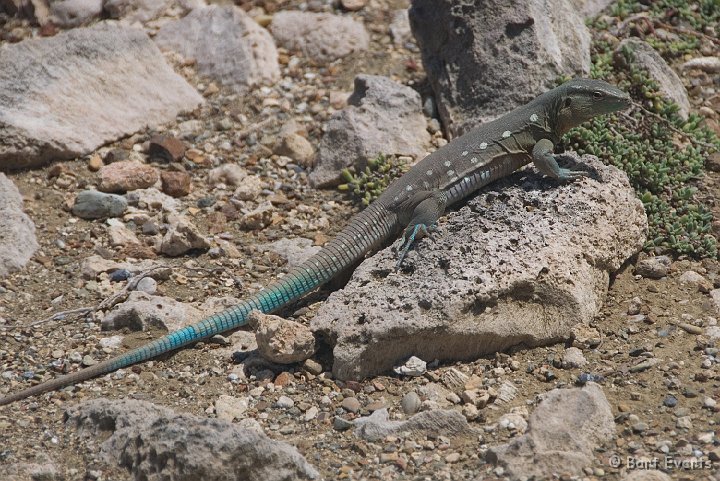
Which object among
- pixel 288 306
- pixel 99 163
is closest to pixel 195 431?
pixel 288 306

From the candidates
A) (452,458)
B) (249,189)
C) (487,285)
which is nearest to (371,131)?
(249,189)

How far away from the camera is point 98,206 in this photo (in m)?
7.54

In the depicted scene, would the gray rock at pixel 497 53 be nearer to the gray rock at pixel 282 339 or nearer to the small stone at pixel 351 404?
the gray rock at pixel 282 339

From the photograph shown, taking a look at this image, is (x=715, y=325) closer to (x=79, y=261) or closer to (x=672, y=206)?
(x=672, y=206)

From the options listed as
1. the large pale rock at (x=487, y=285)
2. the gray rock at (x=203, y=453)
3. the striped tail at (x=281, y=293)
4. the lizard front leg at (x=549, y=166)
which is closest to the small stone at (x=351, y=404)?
the large pale rock at (x=487, y=285)

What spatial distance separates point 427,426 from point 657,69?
477 centimetres

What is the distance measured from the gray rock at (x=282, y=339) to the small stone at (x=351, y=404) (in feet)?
1.52

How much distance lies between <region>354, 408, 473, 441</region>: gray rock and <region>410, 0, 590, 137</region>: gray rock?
3.47 m

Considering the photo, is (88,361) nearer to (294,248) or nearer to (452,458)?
(294,248)

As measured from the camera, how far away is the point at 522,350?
5.79m

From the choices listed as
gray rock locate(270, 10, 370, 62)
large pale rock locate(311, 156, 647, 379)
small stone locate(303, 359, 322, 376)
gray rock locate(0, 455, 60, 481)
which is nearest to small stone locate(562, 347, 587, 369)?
large pale rock locate(311, 156, 647, 379)

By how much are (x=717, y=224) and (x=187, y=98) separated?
17.4 feet

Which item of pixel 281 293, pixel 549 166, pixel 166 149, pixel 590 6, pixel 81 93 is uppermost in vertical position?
pixel 590 6

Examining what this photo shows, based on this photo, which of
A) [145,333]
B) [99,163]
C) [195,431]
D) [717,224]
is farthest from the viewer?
[99,163]
